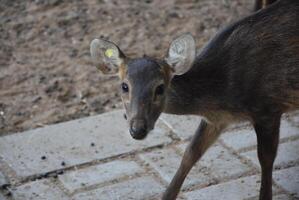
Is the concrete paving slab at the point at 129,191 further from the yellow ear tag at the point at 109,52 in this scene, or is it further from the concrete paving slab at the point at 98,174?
the yellow ear tag at the point at 109,52

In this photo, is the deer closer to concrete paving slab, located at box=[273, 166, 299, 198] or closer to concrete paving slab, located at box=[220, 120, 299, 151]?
concrete paving slab, located at box=[273, 166, 299, 198]

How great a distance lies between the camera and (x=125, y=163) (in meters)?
6.04

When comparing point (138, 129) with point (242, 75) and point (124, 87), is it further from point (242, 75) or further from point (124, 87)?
point (242, 75)

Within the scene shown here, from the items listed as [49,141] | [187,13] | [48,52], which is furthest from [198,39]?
[49,141]

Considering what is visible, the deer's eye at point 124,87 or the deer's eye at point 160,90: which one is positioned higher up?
the deer's eye at point 124,87

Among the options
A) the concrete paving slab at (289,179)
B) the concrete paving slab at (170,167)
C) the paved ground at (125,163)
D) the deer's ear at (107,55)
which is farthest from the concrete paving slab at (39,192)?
the concrete paving slab at (289,179)

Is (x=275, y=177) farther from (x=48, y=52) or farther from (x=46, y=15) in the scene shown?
(x=46, y=15)

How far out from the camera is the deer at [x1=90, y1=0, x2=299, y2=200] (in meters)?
5.34

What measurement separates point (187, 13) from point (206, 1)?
1.25 feet

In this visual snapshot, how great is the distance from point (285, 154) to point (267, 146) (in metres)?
0.69

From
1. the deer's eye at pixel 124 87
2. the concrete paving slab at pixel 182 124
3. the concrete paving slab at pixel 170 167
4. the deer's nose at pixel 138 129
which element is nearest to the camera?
the deer's nose at pixel 138 129

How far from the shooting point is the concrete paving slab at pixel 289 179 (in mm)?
5605

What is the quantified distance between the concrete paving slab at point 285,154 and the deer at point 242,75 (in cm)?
55

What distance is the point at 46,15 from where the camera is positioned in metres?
8.30
